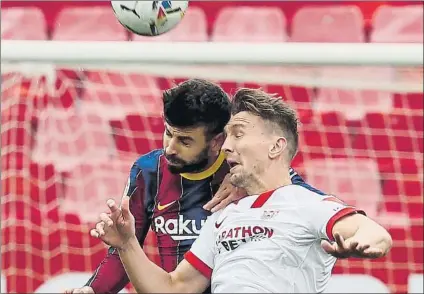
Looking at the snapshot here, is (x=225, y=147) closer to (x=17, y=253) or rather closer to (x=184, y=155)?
(x=184, y=155)

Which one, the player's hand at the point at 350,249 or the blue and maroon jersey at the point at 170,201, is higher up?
the player's hand at the point at 350,249

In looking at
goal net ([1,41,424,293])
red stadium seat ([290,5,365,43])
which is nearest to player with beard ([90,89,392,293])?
goal net ([1,41,424,293])

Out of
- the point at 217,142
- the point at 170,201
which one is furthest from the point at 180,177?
the point at 217,142

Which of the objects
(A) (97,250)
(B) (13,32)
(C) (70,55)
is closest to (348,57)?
(C) (70,55)

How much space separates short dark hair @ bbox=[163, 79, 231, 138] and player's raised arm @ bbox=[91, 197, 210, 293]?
14.4 inches

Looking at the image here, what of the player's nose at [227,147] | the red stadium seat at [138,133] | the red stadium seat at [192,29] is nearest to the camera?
the player's nose at [227,147]

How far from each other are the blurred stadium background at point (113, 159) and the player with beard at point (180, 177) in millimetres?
2060

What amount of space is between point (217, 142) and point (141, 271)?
1.61ft

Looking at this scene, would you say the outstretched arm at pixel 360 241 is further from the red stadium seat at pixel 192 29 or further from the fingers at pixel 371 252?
the red stadium seat at pixel 192 29

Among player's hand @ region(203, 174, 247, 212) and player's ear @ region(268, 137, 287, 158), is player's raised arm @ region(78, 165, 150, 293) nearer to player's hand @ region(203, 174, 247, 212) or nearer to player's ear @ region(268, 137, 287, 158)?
player's hand @ region(203, 174, 247, 212)

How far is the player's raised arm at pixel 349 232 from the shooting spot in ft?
7.72

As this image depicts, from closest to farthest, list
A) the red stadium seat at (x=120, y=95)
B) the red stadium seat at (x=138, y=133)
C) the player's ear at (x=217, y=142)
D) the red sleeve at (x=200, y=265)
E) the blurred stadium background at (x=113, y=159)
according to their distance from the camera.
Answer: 1. the red sleeve at (x=200, y=265)
2. the player's ear at (x=217, y=142)
3. the blurred stadium background at (x=113, y=159)
4. the red stadium seat at (x=138, y=133)
5. the red stadium seat at (x=120, y=95)

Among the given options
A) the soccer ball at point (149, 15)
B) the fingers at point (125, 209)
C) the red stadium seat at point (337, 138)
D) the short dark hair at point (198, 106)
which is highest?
the soccer ball at point (149, 15)

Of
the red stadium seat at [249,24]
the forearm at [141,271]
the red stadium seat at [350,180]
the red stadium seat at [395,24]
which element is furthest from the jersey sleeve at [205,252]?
the red stadium seat at [395,24]
